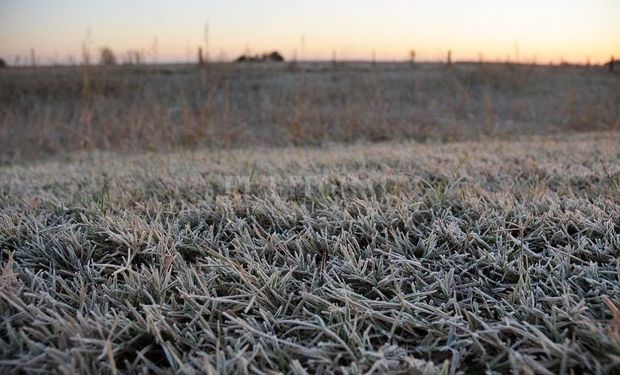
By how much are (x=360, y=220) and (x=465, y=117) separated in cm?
1306

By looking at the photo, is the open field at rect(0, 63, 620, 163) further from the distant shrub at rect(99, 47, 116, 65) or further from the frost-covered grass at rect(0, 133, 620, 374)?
the frost-covered grass at rect(0, 133, 620, 374)

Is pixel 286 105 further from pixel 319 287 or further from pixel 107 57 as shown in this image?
pixel 319 287

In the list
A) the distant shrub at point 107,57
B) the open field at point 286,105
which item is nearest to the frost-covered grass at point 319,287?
the open field at point 286,105

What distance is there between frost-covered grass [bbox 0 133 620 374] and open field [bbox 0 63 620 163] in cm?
591

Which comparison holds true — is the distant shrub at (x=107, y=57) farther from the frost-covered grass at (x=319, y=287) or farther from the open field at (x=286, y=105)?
the frost-covered grass at (x=319, y=287)

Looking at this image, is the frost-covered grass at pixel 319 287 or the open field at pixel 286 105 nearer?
the frost-covered grass at pixel 319 287

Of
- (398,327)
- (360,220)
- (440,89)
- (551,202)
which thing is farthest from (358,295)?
(440,89)

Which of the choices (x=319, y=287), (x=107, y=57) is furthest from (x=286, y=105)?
(x=319, y=287)

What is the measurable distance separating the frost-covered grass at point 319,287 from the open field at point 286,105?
5915 mm

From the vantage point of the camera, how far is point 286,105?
1370 centimetres

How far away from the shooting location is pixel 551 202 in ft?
5.19

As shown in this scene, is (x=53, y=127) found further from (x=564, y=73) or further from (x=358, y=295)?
(x=564, y=73)

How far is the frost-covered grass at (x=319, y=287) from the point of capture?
833 mm

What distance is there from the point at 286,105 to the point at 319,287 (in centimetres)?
1299
